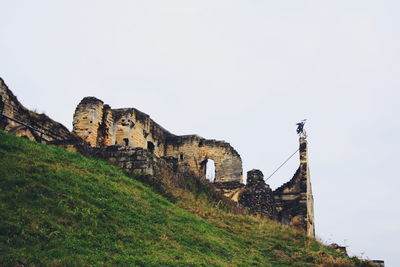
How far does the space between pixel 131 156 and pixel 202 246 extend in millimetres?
5864

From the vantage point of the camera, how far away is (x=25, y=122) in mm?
19625

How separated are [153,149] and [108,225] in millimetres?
21104

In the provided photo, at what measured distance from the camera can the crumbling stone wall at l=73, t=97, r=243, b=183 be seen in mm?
25625

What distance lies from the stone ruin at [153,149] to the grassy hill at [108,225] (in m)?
1.46

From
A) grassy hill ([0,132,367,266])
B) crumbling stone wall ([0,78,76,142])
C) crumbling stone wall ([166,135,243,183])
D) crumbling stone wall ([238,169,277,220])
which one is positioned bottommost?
grassy hill ([0,132,367,266])

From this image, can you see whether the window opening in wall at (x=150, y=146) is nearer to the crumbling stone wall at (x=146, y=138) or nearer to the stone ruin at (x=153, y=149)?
the crumbling stone wall at (x=146, y=138)

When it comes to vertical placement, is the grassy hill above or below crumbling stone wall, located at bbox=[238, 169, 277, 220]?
below

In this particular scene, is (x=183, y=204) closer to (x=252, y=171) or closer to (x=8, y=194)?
(x=8, y=194)

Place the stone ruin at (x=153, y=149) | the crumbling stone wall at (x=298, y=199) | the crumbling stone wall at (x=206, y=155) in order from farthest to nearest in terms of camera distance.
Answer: the crumbling stone wall at (x=206, y=155) → the crumbling stone wall at (x=298, y=199) → the stone ruin at (x=153, y=149)

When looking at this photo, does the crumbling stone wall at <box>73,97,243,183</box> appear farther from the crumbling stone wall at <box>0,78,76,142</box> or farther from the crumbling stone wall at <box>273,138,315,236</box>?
the crumbling stone wall at <box>273,138,315,236</box>

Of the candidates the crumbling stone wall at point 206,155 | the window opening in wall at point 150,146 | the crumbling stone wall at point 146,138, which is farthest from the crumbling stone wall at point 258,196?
the window opening in wall at point 150,146

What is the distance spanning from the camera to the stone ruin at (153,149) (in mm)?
17062

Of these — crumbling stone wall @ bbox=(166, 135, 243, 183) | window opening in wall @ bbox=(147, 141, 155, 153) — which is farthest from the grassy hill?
crumbling stone wall @ bbox=(166, 135, 243, 183)

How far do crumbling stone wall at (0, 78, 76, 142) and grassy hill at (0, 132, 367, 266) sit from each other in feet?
13.0
